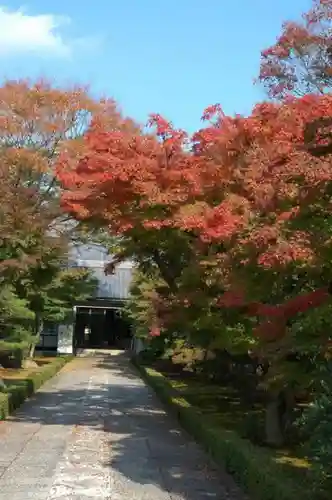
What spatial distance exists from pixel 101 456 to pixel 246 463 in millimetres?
3561

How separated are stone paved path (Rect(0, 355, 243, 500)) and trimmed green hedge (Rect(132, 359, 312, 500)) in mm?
228

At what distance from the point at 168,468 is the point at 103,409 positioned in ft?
30.6

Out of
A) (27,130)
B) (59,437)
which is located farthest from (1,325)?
(59,437)

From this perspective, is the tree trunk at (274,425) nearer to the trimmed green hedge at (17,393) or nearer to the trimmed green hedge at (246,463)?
the trimmed green hedge at (246,463)

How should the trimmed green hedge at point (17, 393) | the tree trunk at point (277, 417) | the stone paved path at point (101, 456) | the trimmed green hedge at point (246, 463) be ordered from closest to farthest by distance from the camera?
1. the trimmed green hedge at point (246, 463)
2. the stone paved path at point (101, 456)
3. the tree trunk at point (277, 417)
4. the trimmed green hedge at point (17, 393)

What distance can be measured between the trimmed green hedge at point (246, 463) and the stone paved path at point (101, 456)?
0.23m

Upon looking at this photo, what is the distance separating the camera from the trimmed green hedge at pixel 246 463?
6.99 m

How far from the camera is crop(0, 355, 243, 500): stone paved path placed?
8625 mm

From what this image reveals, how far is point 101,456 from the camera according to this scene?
11.3m

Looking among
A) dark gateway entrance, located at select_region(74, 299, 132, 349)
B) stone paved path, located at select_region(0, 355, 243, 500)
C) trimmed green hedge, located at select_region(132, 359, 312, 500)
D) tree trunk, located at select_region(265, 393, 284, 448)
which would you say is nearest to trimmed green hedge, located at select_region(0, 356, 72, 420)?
stone paved path, located at select_region(0, 355, 243, 500)

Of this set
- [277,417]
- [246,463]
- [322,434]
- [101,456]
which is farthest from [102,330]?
[322,434]

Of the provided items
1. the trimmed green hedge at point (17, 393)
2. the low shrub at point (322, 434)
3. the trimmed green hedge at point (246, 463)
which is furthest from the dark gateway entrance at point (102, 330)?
the low shrub at point (322, 434)

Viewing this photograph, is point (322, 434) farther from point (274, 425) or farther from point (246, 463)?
point (274, 425)

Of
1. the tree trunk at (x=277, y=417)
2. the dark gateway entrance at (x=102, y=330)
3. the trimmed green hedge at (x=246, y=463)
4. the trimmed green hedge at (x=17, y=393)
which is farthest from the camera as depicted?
the dark gateway entrance at (x=102, y=330)
